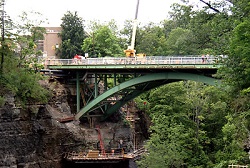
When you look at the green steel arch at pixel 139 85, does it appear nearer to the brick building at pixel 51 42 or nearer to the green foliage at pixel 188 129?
the green foliage at pixel 188 129

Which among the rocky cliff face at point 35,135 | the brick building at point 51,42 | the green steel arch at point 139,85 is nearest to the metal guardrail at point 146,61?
the green steel arch at point 139,85

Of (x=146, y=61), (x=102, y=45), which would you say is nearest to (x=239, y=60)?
(x=146, y=61)

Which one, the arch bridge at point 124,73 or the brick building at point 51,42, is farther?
the brick building at point 51,42

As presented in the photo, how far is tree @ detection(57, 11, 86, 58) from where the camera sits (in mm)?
42781

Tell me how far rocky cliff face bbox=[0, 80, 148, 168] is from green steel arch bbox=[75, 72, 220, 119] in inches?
69.5

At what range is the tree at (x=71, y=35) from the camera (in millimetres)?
42781

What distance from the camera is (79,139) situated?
2844 centimetres

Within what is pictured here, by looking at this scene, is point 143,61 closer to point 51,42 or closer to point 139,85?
point 139,85

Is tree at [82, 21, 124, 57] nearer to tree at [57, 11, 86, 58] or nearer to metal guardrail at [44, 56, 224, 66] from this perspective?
tree at [57, 11, 86, 58]

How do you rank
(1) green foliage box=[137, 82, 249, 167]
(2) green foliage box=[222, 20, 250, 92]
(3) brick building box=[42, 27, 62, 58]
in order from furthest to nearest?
(3) brick building box=[42, 27, 62, 58] < (1) green foliage box=[137, 82, 249, 167] < (2) green foliage box=[222, 20, 250, 92]

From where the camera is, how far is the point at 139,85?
27.7 metres

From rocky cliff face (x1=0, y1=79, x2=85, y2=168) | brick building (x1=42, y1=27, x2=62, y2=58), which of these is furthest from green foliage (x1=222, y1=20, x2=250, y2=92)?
brick building (x1=42, y1=27, x2=62, y2=58)

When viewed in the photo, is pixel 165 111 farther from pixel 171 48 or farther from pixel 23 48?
pixel 171 48

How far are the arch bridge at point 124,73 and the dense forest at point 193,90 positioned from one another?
1370 millimetres
